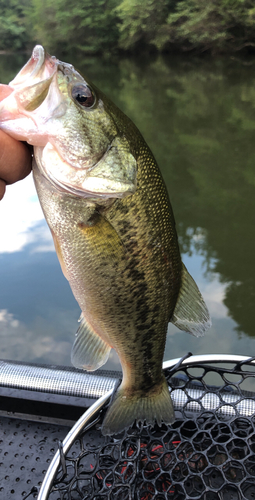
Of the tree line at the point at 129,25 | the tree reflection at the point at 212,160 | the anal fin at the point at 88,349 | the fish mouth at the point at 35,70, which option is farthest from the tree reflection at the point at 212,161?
the tree line at the point at 129,25

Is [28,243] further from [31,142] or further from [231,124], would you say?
[231,124]

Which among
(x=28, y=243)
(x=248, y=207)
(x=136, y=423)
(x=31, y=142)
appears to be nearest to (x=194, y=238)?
(x=248, y=207)

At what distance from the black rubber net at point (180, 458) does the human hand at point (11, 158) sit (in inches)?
40.8

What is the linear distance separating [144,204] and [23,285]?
159 inches

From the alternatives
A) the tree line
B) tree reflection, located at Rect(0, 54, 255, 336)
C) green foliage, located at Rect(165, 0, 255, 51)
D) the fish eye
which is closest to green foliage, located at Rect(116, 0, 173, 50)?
the tree line

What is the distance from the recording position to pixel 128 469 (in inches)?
61.1

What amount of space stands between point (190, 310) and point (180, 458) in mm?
692

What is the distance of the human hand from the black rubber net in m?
1.04

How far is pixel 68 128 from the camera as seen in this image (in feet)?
3.86

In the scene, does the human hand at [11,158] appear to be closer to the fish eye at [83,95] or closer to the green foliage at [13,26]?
the fish eye at [83,95]

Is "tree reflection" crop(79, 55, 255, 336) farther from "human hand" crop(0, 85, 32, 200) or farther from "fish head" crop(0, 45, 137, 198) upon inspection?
"human hand" crop(0, 85, 32, 200)

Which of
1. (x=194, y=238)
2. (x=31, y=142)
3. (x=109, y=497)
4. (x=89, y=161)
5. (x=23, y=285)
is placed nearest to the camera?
(x=31, y=142)

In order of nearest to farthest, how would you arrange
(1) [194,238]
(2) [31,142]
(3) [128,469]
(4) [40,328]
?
(2) [31,142], (3) [128,469], (4) [40,328], (1) [194,238]

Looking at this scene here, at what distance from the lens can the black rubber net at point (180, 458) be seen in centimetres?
142
